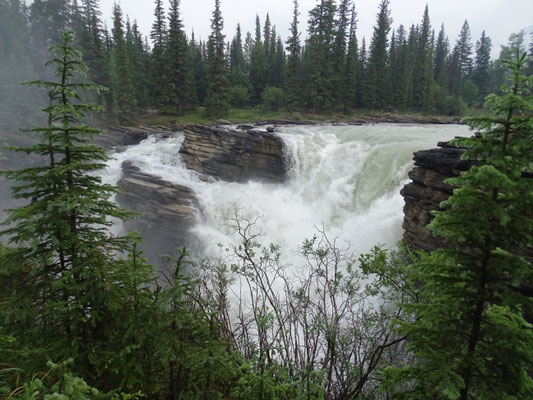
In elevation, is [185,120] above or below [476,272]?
above

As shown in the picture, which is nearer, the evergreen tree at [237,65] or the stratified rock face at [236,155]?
the stratified rock face at [236,155]

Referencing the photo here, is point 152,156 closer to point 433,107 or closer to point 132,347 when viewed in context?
point 132,347

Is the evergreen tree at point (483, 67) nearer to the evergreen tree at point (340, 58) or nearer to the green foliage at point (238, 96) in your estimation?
the evergreen tree at point (340, 58)

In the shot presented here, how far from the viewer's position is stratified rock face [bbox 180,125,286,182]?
76.7 feet

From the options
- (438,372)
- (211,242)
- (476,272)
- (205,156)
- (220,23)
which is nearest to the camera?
(438,372)

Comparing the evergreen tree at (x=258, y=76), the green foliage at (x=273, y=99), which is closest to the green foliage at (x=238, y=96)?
the green foliage at (x=273, y=99)

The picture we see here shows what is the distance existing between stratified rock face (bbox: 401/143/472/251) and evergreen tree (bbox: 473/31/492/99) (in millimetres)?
63572

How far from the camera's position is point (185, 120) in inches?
1682

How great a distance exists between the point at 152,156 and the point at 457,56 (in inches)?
2856

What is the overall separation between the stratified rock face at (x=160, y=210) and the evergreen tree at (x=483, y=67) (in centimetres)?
6611

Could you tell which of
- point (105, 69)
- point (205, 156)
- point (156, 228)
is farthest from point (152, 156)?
point (105, 69)

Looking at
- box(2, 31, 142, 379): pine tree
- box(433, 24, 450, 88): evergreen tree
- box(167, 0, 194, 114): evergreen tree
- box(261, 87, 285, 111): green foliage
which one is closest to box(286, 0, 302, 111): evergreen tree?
box(261, 87, 285, 111): green foliage

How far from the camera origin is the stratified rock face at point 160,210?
1819 centimetres

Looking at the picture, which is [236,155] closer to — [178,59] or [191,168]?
[191,168]
